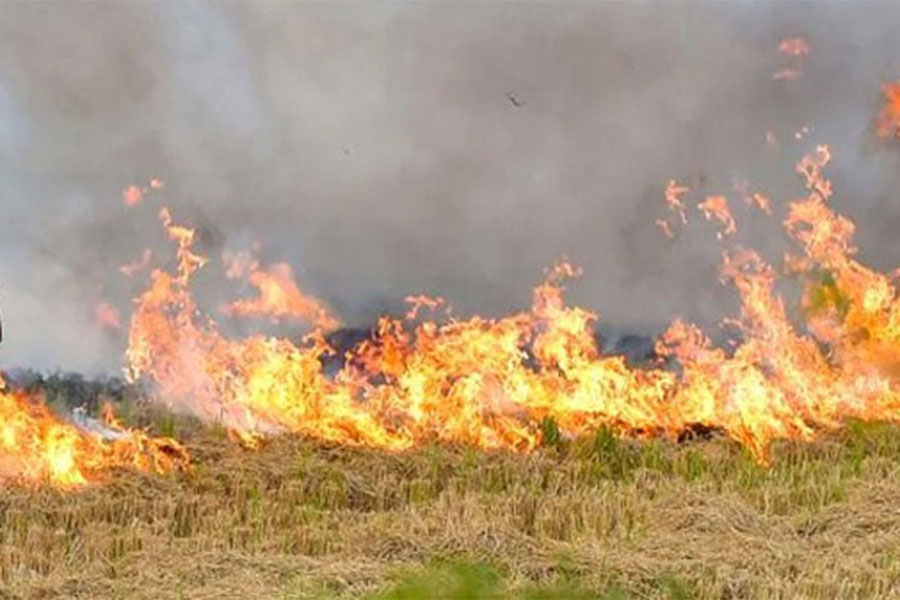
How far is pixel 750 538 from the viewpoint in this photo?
384 inches

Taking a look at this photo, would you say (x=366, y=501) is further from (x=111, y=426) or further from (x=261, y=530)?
(x=111, y=426)

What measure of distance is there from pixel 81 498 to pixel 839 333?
31.9ft

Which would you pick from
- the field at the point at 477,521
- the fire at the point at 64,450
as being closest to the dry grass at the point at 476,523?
the field at the point at 477,521

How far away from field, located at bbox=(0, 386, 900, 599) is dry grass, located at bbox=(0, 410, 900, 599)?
0.06ft

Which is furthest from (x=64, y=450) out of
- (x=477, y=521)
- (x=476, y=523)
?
(x=476, y=523)

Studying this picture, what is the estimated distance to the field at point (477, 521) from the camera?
8.70 m

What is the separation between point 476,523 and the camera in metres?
9.75

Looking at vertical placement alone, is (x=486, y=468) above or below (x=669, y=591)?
above

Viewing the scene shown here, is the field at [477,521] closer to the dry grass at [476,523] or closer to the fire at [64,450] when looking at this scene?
the dry grass at [476,523]

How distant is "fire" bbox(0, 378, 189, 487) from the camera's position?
39.5ft

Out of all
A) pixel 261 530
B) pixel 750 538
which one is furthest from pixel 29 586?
pixel 750 538

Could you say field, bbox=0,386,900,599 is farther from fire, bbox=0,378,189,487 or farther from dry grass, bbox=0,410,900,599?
fire, bbox=0,378,189,487

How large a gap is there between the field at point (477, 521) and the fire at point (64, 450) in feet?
0.90

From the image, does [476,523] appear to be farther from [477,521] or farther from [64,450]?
[64,450]
